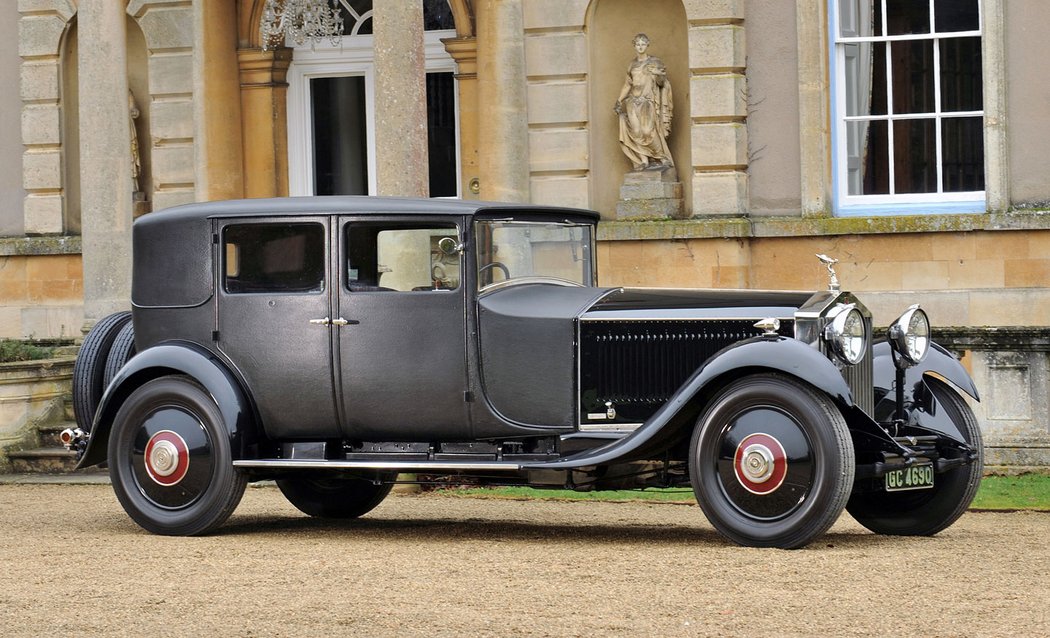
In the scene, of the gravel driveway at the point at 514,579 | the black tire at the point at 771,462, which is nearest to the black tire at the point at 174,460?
Answer: the gravel driveway at the point at 514,579

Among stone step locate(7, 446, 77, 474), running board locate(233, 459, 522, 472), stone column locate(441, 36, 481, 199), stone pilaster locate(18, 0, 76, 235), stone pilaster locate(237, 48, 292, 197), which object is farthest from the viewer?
stone pilaster locate(18, 0, 76, 235)

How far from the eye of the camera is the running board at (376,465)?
26.8ft

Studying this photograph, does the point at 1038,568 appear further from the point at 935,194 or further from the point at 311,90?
the point at 311,90

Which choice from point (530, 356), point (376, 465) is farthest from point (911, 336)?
point (376, 465)

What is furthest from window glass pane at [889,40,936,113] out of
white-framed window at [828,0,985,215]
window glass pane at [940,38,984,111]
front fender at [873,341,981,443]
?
front fender at [873,341,981,443]

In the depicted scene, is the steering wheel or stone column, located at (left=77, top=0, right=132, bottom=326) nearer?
the steering wheel

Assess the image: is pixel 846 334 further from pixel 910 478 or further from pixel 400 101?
pixel 400 101

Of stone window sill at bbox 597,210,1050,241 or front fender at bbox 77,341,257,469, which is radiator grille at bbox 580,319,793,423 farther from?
stone window sill at bbox 597,210,1050,241

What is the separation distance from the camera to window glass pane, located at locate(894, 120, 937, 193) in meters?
14.5

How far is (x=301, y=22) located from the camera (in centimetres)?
1681

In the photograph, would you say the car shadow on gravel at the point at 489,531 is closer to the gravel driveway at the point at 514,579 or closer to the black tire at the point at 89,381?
the gravel driveway at the point at 514,579

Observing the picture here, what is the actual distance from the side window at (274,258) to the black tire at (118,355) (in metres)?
0.75

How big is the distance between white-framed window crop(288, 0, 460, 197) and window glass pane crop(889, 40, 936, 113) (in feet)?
14.4

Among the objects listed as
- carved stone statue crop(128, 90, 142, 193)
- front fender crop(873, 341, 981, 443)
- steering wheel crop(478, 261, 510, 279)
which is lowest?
front fender crop(873, 341, 981, 443)
